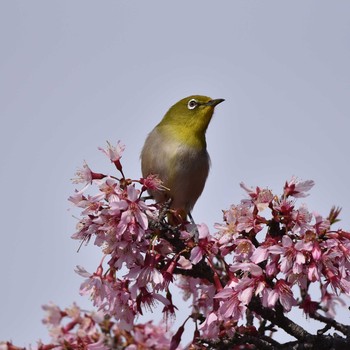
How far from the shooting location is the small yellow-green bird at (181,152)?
9172 millimetres

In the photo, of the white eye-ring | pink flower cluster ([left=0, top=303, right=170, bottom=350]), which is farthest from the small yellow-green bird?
pink flower cluster ([left=0, top=303, right=170, bottom=350])

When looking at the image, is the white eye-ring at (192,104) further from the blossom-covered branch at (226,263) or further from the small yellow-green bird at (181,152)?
the blossom-covered branch at (226,263)

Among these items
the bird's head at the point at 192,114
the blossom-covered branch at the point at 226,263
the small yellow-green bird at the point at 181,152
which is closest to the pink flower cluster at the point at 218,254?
the blossom-covered branch at the point at 226,263

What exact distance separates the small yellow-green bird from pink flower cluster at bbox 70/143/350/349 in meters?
2.16

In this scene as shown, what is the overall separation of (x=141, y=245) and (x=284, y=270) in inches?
49.2

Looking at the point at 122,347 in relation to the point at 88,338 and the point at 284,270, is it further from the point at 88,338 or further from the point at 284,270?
the point at 284,270

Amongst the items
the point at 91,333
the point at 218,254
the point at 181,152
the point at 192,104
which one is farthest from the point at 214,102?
the point at 91,333

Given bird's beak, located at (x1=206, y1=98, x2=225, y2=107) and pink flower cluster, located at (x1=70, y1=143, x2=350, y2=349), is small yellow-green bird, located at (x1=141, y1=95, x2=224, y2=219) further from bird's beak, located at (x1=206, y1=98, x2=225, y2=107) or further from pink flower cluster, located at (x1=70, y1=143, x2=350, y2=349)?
pink flower cluster, located at (x1=70, y1=143, x2=350, y2=349)

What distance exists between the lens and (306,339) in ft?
20.0

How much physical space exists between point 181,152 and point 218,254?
317 cm

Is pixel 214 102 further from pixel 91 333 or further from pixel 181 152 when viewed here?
pixel 91 333

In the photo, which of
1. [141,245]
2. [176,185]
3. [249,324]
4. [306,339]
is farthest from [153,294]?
[176,185]

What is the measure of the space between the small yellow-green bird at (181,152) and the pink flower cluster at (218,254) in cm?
216

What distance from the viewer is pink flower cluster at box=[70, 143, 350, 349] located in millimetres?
6051
